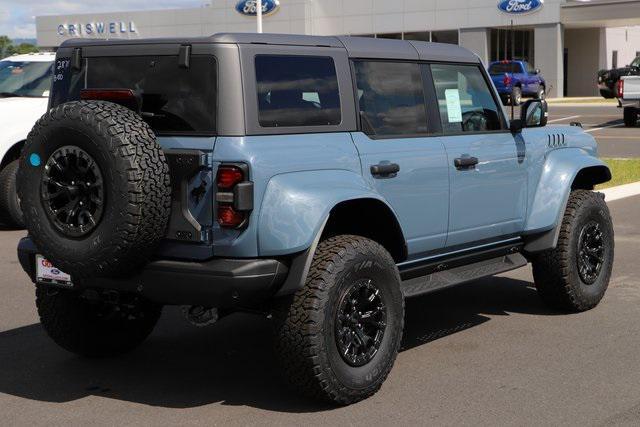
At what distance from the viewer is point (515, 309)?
25.0 ft

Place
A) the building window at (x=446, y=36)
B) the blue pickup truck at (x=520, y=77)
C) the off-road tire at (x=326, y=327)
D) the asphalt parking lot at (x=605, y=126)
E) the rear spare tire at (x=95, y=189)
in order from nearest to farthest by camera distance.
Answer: the rear spare tire at (x=95, y=189)
the off-road tire at (x=326, y=327)
the asphalt parking lot at (x=605, y=126)
the blue pickup truck at (x=520, y=77)
the building window at (x=446, y=36)

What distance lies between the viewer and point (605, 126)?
28891 mm

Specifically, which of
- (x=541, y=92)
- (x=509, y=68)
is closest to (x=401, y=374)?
(x=509, y=68)

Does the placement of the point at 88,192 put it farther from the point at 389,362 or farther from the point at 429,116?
the point at 429,116

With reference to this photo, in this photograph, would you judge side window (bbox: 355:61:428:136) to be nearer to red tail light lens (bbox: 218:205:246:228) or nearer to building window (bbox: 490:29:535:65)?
red tail light lens (bbox: 218:205:246:228)

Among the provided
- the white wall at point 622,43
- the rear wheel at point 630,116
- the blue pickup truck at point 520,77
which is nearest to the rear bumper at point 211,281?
the rear wheel at point 630,116

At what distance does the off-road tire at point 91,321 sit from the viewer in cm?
593

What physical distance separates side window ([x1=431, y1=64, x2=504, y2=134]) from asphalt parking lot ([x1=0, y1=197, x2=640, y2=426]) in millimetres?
1418

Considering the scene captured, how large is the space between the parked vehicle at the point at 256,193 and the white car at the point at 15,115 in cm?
556

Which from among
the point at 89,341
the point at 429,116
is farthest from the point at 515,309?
the point at 89,341

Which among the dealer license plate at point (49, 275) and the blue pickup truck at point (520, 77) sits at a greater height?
the blue pickup truck at point (520, 77)

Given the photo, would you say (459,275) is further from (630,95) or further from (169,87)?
(630,95)

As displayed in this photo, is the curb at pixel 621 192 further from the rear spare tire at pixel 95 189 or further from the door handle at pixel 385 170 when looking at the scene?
the rear spare tire at pixel 95 189

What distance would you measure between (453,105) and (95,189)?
8.56ft
